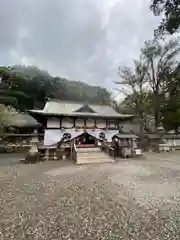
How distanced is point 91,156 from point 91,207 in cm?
778

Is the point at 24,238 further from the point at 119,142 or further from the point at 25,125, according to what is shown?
the point at 25,125

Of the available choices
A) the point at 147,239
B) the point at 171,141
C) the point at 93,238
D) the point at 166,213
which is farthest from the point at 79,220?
the point at 171,141

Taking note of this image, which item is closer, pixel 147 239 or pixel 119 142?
pixel 147 239

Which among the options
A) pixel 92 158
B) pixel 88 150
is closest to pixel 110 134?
pixel 88 150

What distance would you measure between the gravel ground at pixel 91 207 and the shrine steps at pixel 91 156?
3.60m

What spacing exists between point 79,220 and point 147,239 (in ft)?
4.97

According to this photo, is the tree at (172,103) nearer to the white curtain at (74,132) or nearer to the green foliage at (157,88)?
the green foliage at (157,88)

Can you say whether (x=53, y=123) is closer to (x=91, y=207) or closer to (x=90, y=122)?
(x=90, y=122)

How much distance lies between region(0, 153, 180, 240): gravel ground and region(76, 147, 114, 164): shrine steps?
3599 millimetres

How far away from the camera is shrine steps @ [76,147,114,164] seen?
11.9 metres

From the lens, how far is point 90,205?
16.3 ft

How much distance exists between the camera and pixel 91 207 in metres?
4.82

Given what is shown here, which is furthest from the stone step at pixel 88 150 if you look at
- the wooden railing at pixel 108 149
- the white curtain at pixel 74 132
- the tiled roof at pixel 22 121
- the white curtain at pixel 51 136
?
the tiled roof at pixel 22 121

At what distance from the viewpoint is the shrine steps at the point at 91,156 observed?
1189cm
